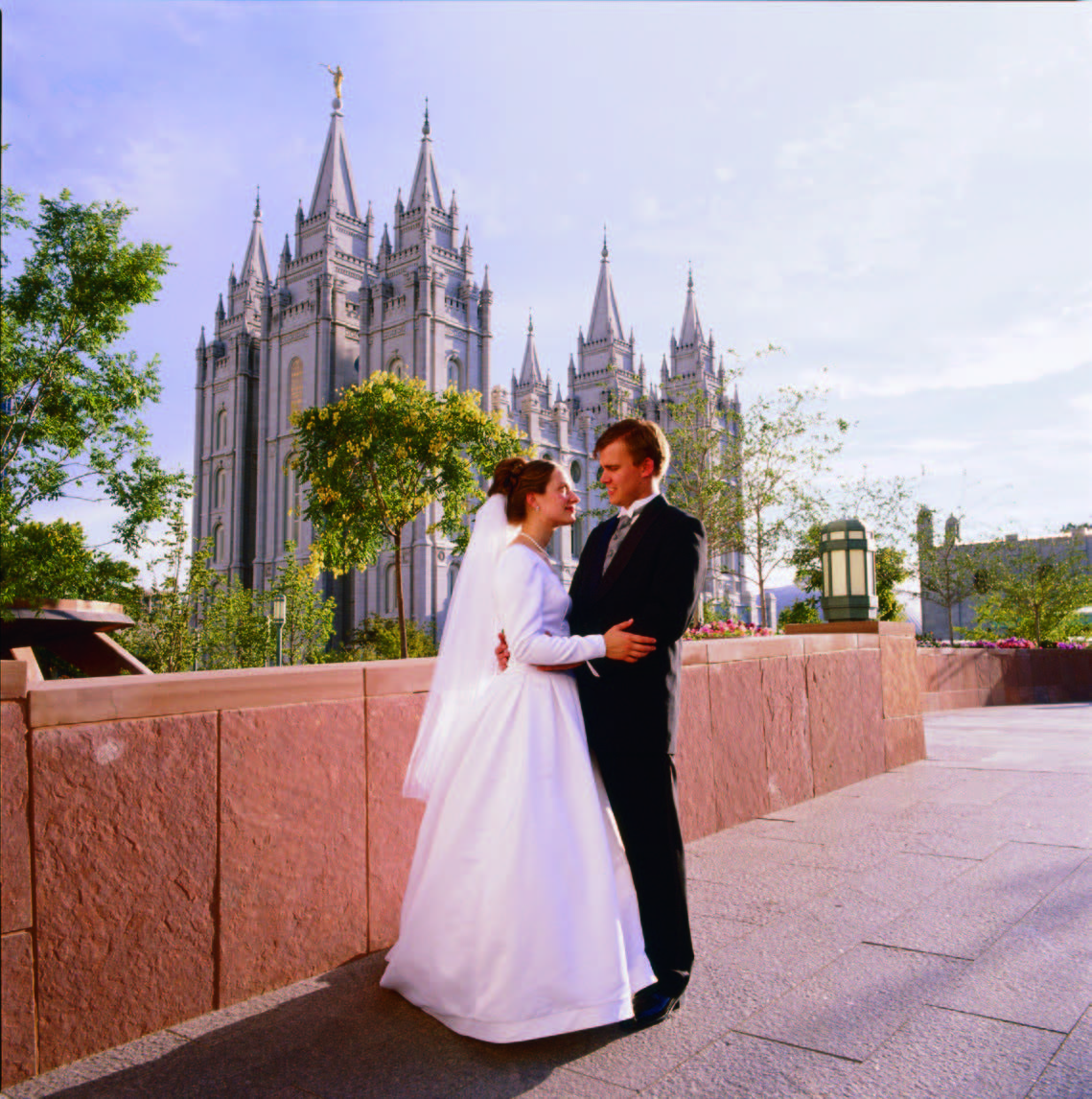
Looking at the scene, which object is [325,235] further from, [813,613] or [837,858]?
[837,858]

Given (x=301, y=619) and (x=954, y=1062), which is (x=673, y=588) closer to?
(x=954, y=1062)

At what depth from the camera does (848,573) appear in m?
7.87

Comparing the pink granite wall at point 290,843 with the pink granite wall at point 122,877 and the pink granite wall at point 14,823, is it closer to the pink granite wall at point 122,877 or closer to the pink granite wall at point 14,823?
the pink granite wall at point 122,877

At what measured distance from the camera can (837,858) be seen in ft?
14.4


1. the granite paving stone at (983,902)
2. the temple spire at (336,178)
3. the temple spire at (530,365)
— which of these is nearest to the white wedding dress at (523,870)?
the granite paving stone at (983,902)

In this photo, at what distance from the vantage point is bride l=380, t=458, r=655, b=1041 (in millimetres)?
2477

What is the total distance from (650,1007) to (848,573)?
19.3ft

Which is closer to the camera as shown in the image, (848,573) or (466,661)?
(466,661)

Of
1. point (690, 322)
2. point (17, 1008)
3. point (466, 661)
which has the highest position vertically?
point (690, 322)

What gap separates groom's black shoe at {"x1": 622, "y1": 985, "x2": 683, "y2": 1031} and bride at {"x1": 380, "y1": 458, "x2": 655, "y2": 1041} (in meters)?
0.07

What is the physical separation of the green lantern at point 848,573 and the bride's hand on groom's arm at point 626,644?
5.55 m

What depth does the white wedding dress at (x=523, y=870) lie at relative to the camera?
8.10 ft

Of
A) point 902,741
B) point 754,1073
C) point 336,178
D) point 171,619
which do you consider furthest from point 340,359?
point 754,1073

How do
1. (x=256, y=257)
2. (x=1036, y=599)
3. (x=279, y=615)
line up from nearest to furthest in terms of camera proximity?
(x=279, y=615) < (x=1036, y=599) < (x=256, y=257)
